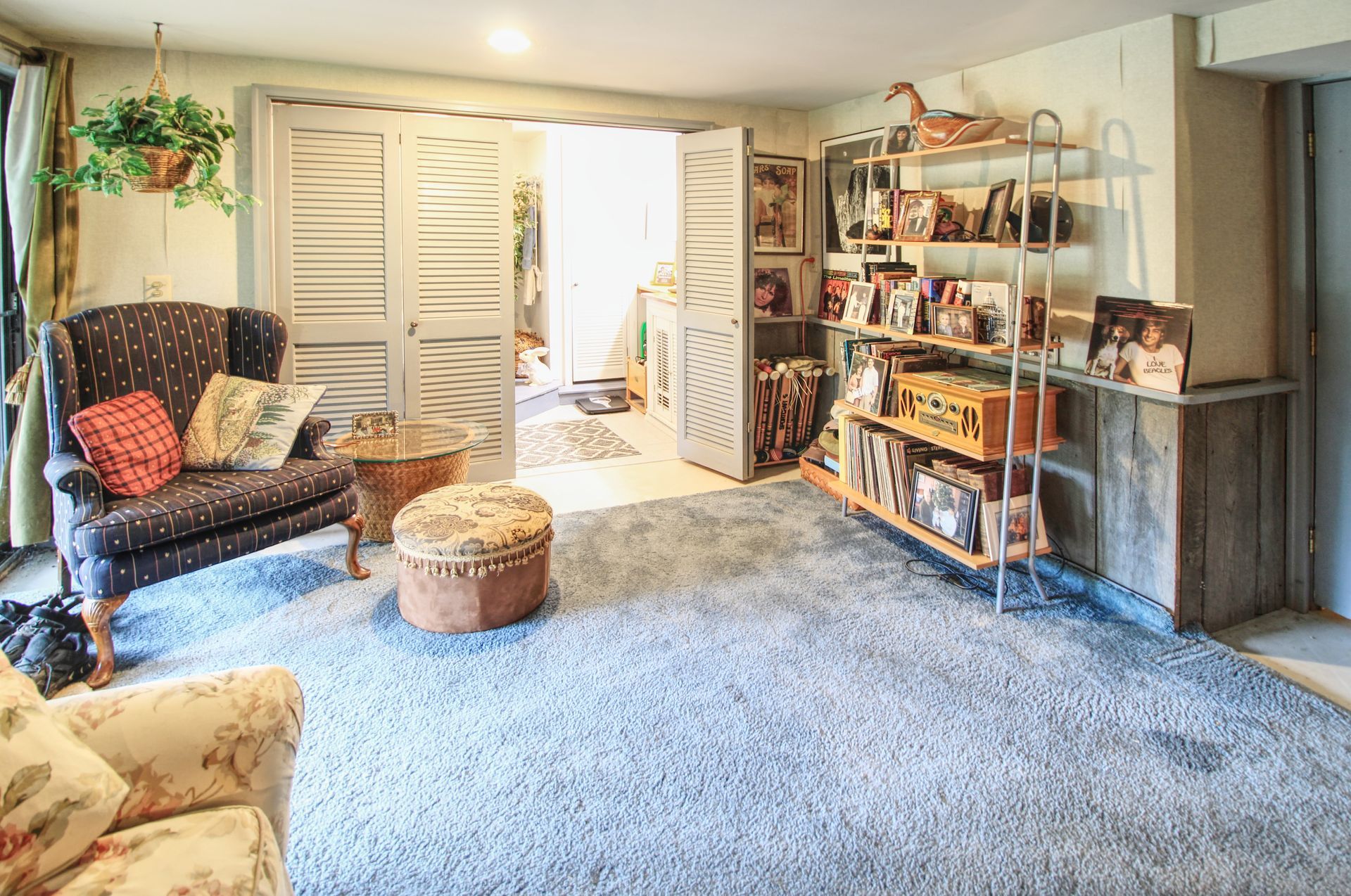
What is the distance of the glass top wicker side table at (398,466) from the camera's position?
11.4ft

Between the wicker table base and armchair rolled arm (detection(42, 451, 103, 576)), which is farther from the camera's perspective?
the wicker table base

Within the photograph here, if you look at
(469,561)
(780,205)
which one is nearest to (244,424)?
(469,561)

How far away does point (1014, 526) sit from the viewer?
3072 mm

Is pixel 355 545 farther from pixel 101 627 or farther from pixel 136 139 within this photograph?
pixel 136 139

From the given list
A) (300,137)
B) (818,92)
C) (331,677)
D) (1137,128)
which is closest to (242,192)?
(300,137)

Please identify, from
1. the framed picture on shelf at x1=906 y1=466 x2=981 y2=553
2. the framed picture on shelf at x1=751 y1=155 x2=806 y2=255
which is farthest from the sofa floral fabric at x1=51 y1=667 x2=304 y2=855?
the framed picture on shelf at x1=751 y1=155 x2=806 y2=255

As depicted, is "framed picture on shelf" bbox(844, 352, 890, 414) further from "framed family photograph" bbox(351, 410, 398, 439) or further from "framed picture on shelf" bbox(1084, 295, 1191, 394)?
"framed family photograph" bbox(351, 410, 398, 439)

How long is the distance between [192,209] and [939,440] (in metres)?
3.41

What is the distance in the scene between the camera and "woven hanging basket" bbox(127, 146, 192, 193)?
293 centimetres

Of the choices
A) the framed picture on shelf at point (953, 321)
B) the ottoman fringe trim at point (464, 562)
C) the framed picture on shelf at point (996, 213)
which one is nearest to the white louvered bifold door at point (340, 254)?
the ottoman fringe trim at point (464, 562)

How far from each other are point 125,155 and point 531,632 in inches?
86.1

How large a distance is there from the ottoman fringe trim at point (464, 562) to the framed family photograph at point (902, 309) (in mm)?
1819

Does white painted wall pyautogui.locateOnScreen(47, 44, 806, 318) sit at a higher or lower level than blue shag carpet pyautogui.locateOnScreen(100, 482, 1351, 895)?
higher

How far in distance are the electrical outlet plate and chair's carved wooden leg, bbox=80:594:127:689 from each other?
1.69m
